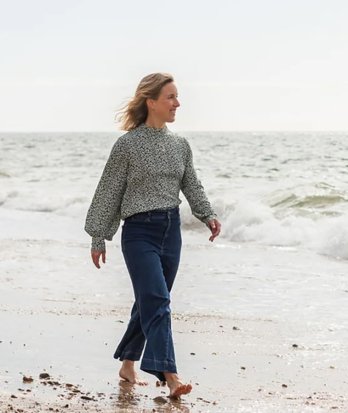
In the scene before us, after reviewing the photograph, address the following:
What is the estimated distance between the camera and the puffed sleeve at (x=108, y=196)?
17.5 ft

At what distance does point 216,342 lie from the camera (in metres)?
6.89

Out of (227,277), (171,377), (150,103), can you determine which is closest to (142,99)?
(150,103)

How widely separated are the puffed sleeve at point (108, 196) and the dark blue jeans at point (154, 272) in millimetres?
111

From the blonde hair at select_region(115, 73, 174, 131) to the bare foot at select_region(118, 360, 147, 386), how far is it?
4.64ft

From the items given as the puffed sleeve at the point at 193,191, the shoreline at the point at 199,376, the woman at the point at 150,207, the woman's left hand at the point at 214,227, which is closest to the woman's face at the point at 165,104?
the woman at the point at 150,207

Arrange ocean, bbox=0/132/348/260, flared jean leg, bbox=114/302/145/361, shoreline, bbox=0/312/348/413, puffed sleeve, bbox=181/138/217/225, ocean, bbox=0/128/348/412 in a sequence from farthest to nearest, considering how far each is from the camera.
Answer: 1. ocean, bbox=0/132/348/260
2. ocean, bbox=0/128/348/412
3. flared jean leg, bbox=114/302/145/361
4. puffed sleeve, bbox=181/138/217/225
5. shoreline, bbox=0/312/348/413

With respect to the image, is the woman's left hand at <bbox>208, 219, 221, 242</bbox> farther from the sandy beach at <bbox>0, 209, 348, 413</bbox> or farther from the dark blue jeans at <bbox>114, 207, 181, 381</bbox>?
the sandy beach at <bbox>0, 209, 348, 413</bbox>

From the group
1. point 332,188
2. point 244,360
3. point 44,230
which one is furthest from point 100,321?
point 332,188

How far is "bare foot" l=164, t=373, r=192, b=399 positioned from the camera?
521 centimetres

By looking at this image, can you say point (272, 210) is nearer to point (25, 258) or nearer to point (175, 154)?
point (25, 258)

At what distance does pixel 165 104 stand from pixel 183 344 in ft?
7.06

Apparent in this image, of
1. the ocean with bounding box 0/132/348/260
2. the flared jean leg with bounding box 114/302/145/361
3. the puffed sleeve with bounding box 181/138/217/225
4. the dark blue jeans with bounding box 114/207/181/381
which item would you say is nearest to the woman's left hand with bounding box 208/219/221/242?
the puffed sleeve with bounding box 181/138/217/225

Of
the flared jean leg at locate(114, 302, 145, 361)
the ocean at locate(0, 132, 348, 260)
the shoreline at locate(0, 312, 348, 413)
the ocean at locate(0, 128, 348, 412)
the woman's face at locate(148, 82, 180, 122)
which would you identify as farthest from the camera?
the ocean at locate(0, 132, 348, 260)

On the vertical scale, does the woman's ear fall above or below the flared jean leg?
above
